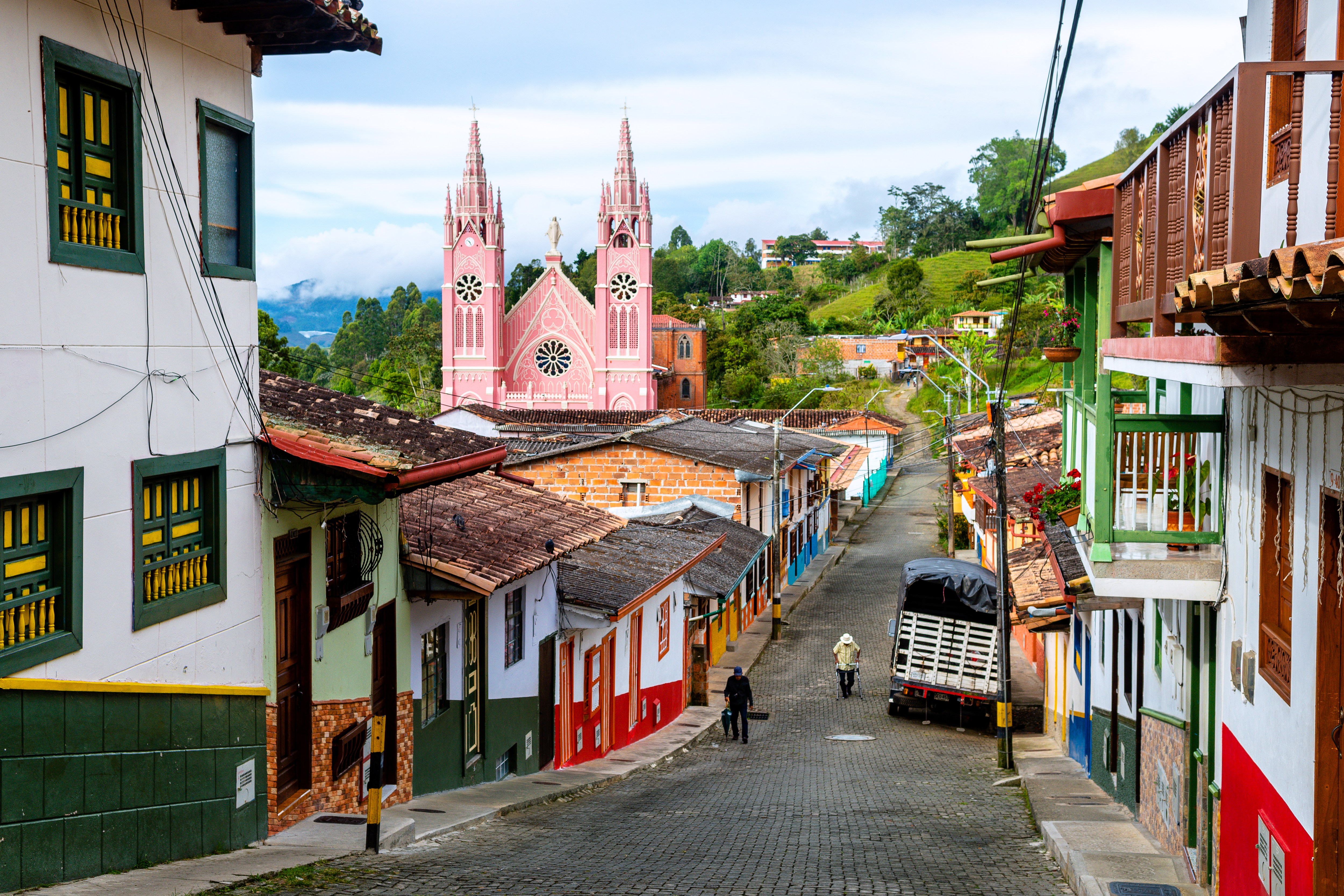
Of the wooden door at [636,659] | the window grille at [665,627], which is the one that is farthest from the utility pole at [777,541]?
the wooden door at [636,659]

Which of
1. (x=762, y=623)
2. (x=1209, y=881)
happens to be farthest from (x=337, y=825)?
(x=762, y=623)

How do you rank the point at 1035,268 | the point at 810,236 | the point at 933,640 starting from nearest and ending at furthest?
the point at 1035,268 → the point at 933,640 → the point at 810,236

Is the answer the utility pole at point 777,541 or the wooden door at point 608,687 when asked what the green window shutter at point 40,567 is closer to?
the wooden door at point 608,687

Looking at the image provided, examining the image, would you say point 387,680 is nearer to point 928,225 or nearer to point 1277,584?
point 1277,584

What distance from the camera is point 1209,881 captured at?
819 centimetres

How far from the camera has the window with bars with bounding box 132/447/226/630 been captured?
295 inches

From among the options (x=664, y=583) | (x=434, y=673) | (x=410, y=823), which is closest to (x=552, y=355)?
(x=664, y=583)

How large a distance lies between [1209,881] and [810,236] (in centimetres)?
17705

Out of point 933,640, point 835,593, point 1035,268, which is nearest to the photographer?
point 1035,268

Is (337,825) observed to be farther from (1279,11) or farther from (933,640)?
(933,640)

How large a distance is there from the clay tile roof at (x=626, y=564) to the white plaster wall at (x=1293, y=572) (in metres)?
8.42

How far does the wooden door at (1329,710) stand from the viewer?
5.54 metres

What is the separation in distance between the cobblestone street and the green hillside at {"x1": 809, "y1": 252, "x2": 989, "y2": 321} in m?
92.0

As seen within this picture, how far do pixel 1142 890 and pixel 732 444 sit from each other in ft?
90.3
